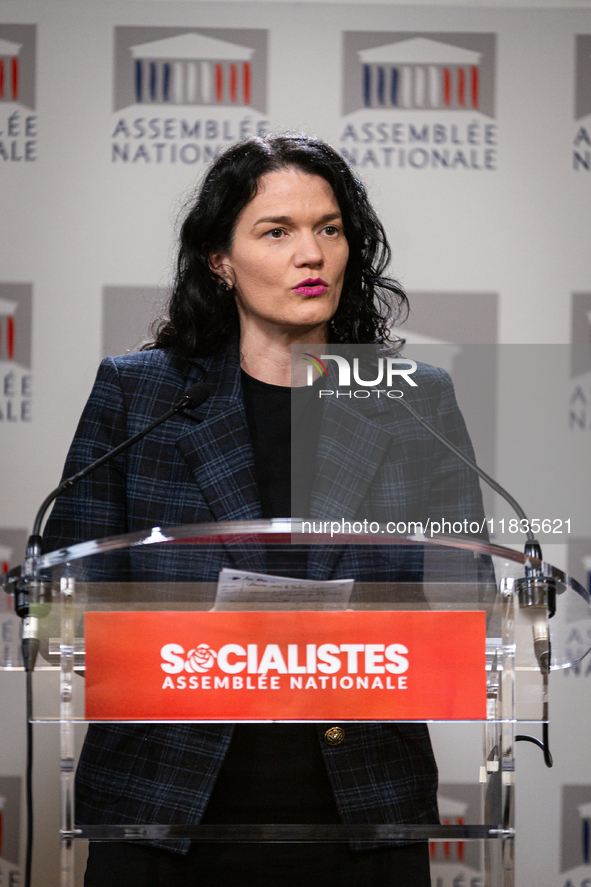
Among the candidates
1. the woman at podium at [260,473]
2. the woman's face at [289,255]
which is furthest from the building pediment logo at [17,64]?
the woman's face at [289,255]

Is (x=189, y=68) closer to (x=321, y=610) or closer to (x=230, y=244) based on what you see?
(x=230, y=244)

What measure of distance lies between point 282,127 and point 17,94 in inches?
26.4

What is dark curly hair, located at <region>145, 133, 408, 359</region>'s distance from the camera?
1670 mm

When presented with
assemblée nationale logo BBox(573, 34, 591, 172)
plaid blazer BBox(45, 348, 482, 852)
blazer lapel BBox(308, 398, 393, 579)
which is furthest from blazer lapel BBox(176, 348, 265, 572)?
assemblée nationale logo BBox(573, 34, 591, 172)

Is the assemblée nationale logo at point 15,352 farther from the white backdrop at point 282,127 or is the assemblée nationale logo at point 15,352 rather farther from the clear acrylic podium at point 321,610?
the clear acrylic podium at point 321,610

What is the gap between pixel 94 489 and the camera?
146 cm

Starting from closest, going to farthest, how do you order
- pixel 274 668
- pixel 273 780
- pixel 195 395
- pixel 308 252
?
pixel 274 668 → pixel 273 780 → pixel 195 395 → pixel 308 252

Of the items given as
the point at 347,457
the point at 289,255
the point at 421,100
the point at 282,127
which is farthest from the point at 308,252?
the point at 421,100

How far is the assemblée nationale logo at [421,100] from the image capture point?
2393 mm

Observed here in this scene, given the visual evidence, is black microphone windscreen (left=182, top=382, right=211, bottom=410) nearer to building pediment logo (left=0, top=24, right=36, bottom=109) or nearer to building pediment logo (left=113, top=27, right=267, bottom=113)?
building pediment logo (left=113, top=27, right=267, bottom=113)

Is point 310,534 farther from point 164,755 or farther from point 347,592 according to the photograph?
point 164,755

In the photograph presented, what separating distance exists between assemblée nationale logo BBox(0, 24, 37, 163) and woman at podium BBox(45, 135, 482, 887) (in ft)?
2.69

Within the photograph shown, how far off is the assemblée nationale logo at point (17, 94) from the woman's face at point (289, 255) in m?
0.97

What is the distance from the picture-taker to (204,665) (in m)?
0.98
